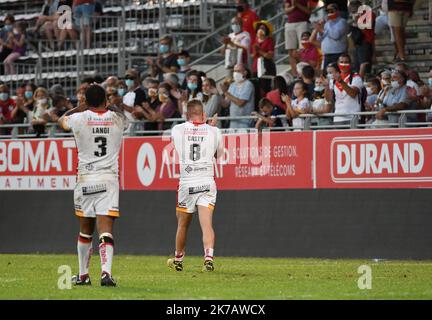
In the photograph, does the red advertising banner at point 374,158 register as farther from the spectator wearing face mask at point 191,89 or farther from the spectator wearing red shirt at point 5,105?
the spectator wearing red shirt at point 5,105

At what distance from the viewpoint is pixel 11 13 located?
3669 cm

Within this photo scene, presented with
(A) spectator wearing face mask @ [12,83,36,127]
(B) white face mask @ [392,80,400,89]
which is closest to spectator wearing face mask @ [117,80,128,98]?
(A) spectator wearing face mask @ [12,83,36,127]

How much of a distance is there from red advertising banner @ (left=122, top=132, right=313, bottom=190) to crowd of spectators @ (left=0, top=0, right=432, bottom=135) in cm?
46

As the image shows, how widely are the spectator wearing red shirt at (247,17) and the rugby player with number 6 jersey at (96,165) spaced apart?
13.8 meters

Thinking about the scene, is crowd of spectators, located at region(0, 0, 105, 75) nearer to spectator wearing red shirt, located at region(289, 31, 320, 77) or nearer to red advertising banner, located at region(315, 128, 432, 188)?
spectator wearing red shirt, located at region(289, 31, 320, 77)

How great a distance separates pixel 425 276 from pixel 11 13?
22.8 meters

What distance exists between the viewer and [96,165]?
14609mm

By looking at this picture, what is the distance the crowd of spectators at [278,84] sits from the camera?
74.5ft

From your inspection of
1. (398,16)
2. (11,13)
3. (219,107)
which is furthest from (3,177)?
(11,13)

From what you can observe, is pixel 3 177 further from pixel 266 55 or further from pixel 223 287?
pixel 223 287

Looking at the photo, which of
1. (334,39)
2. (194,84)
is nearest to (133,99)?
(194,84)

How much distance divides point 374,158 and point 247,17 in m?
8.10

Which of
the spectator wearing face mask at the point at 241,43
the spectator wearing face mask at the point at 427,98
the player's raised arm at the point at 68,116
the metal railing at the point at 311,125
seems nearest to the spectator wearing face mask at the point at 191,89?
the metal railing at the point at 311,125

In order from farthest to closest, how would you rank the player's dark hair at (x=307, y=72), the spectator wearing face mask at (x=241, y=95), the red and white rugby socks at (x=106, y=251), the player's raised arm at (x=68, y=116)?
the spectator wearing face mask at (x=241, y=95)
the player's dark hair at (x=307, y=72)
the player's raised arm at (x=68, y=116)
the red and white rugby socks at (x=106, y=251)
